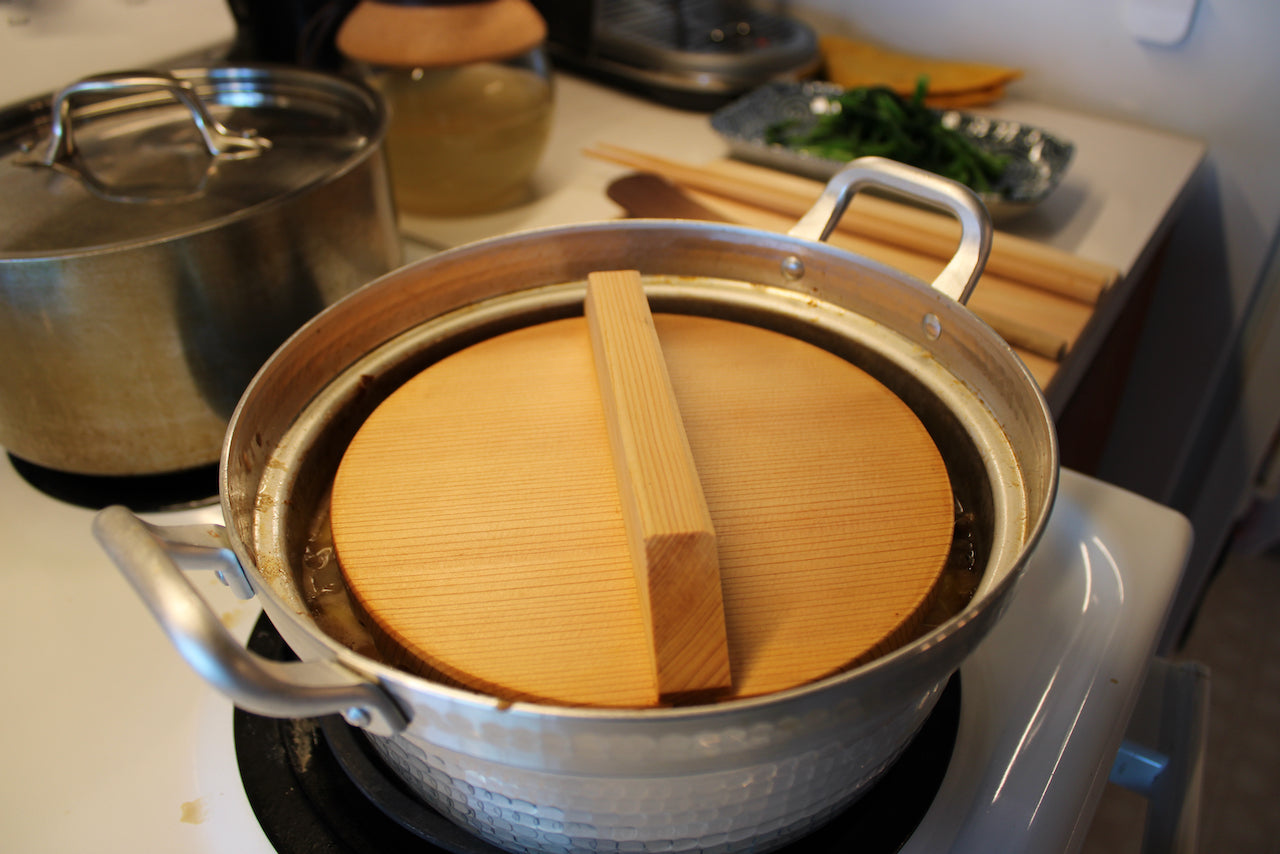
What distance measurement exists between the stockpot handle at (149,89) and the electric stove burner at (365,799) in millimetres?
434

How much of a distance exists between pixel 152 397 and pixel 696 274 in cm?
38

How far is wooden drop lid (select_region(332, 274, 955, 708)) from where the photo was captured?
0.38 m

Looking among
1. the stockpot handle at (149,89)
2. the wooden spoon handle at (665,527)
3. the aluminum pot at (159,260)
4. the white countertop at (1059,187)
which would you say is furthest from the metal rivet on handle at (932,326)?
the stockpot handle at (149,89)

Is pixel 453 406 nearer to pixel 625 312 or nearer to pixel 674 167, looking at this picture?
pixel 625 312

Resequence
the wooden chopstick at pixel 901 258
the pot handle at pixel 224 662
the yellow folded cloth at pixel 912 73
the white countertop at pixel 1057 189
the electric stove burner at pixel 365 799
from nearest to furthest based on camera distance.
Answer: the pot handle at pixel 224 662 < the electric stove burner at pixel 365 799 < the wooden chopstick at pixel 901 258 < the white countertop at pixel 1057 189 < the yellow folded cloth at pixel 912 73

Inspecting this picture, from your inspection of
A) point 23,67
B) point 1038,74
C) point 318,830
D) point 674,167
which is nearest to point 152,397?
point 318,830

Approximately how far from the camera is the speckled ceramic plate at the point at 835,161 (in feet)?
3.27

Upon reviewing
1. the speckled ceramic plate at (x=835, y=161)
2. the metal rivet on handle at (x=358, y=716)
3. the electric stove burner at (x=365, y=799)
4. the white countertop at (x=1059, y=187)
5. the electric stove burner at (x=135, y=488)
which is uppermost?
the metal rivet on handle at (x=358, y=716)

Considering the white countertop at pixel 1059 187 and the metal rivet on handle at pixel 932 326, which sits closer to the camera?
the metal rivet on handle at pixel 932 326

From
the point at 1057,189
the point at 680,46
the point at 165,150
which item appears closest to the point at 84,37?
the point at 165,150

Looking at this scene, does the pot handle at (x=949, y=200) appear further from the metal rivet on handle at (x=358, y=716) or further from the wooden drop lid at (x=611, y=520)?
the metal rivet on handle at (x=358, y=716)

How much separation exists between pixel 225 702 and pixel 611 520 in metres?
0.28

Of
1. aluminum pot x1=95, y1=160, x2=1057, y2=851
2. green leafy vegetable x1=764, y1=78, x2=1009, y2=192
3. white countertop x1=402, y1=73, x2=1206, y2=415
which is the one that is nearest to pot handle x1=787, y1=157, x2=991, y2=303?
aluminum pot x1=95, y1=160, x2=1057, y2=851

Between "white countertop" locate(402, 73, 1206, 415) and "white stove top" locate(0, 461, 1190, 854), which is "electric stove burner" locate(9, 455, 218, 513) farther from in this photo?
"white countertop" locate(402, 73, 1206, 415)
